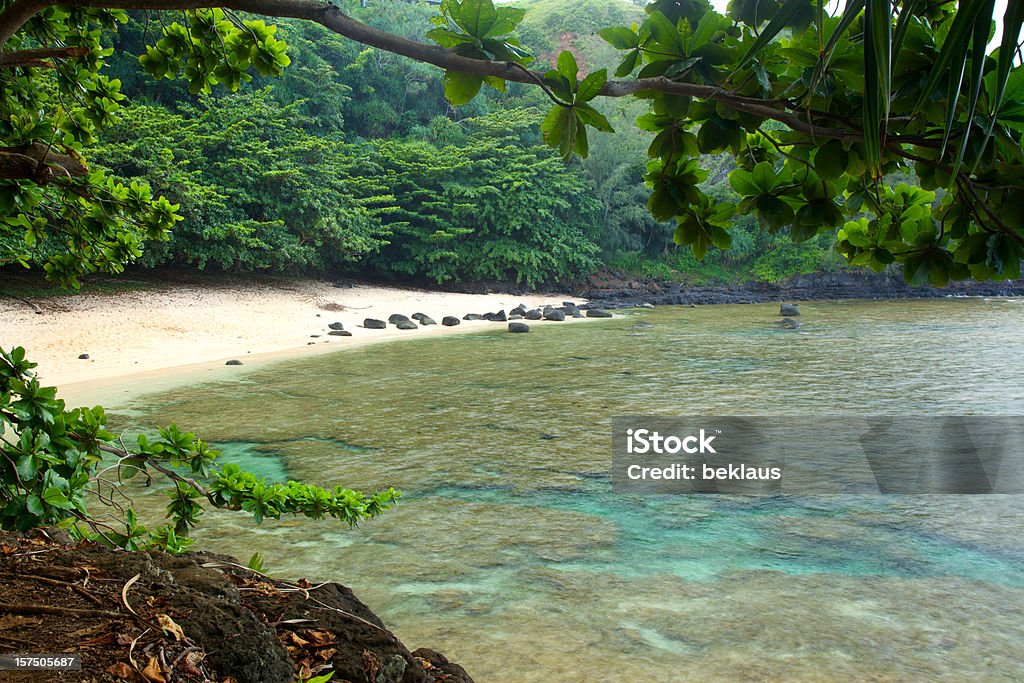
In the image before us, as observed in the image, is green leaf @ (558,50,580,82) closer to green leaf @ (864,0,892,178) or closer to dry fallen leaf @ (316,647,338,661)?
green leaf @ (864,0,892,178)

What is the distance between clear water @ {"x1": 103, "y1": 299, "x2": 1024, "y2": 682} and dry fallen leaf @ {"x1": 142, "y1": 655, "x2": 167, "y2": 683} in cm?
162

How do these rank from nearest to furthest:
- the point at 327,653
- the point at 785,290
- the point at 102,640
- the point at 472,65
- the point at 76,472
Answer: the point at 472,65 < the point at 102,640 < the point at 327,653 < the point at 76,472 < the point at 785,290

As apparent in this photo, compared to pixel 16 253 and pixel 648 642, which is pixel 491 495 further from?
pixel 16 253

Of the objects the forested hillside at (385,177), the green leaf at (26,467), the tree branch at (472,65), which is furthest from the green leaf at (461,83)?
the forested hillside at (385,177)

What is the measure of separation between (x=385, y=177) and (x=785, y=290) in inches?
668

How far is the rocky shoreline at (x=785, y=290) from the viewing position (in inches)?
995

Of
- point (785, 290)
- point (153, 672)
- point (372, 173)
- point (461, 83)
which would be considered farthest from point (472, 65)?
point (785, 290)

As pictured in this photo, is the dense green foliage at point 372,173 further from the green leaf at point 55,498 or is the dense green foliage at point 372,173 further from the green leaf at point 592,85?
the green leaf at point 592,85

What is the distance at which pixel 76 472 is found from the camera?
1.70 meters

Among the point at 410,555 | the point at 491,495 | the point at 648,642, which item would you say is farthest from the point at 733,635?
the point at 491,495

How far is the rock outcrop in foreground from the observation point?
1.17 metres

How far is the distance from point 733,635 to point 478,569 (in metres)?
1.31

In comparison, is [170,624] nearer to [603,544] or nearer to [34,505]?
[34,505]

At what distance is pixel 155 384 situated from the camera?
8.41m
